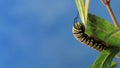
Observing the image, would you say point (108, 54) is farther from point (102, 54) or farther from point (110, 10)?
point (110, 10)

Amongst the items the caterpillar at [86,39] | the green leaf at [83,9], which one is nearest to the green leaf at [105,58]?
the caterpillar at [86,39]

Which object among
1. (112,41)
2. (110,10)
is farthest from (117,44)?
(110,10)

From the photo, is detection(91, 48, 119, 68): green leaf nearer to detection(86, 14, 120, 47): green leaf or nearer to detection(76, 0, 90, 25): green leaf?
detection(86, 14, 120, 47): green leaf

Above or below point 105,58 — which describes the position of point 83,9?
above

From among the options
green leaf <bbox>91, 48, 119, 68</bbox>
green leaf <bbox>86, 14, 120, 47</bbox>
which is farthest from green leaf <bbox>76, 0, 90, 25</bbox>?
green leaf <bbox>91, 48, 119, 68</bbox>
